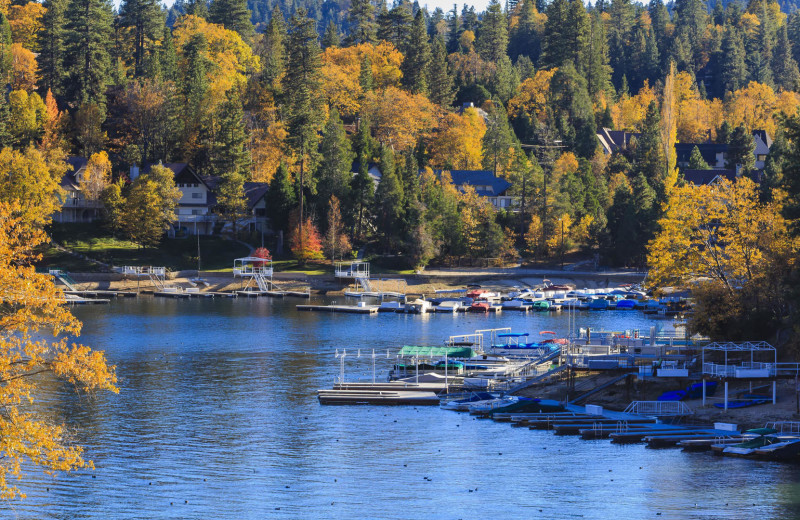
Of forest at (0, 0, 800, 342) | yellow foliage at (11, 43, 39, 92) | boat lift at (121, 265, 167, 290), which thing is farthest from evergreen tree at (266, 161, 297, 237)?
yellow foliage at (11, 43, 39, 92)

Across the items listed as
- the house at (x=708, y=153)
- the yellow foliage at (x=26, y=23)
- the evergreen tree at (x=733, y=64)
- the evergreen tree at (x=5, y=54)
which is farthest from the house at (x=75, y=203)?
the evergreen tree at (x=733, y=64)

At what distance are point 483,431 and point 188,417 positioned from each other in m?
13.6

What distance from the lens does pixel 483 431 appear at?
142ft

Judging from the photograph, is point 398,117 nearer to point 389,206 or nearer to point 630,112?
point 389,206

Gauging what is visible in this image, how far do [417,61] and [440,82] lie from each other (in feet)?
15.3

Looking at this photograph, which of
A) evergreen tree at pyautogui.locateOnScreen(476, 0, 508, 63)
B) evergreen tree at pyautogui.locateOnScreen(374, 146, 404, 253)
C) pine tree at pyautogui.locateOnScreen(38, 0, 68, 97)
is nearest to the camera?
evergreen tree at pyautogui.locateOnScreen(374, 146, 404, 253)

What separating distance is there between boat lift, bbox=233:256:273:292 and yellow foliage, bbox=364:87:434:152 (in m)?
32.9

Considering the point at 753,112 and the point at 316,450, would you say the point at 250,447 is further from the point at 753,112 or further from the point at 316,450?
the point at 753,112

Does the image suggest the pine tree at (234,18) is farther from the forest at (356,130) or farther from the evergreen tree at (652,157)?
the evergreen tree at (652,157)

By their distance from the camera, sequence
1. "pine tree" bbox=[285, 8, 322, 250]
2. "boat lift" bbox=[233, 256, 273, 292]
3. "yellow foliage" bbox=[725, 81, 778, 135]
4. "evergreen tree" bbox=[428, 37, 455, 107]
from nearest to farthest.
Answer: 1. "boat lift" bbox=[233, 256, 273, 292]
2. "pine tree" bbox=[285, 8, 322, 250]
3. "evergreen tree" bbox=[428, 37, 455, 107]
4. "yellow foliage" bbox=[725, 81, 778, 135]

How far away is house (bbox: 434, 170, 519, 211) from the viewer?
124 m

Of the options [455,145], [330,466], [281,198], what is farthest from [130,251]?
[330,466]

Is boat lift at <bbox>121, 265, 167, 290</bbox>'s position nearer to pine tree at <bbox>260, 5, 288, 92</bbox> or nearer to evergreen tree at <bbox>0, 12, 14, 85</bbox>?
evergreen tree at <bbox>0, 12, 14, 85</bbox>

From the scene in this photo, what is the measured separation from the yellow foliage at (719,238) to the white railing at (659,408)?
26.5ft
